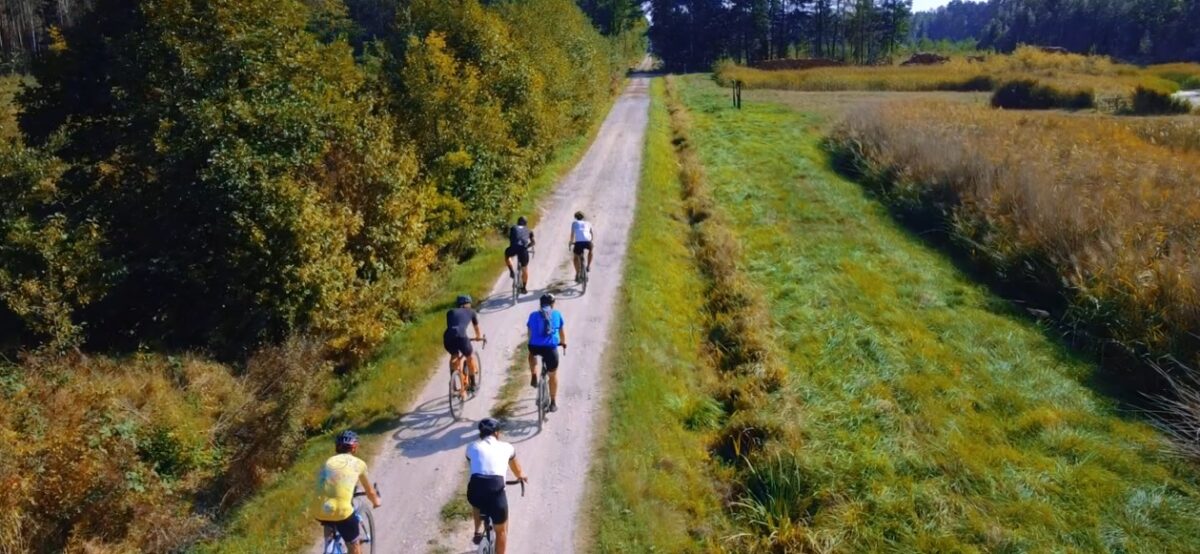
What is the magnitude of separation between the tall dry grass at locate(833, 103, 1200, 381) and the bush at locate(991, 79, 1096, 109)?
11.8 m

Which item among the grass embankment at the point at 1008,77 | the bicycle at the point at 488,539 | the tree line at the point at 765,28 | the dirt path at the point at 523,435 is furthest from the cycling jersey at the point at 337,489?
the tree line at the point at 765,28

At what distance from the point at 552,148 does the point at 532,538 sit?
2715 cm

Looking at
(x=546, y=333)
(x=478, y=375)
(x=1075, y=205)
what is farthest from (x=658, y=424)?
(x=1075, y=205)

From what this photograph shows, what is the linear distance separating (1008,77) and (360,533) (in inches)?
2393

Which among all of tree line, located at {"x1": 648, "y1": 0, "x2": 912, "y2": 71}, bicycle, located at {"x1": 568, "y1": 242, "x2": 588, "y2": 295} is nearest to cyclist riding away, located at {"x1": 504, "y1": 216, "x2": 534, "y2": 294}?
bicycle, located at {"x1": 568, "y1": 242, "x2": 588, "y2": 295}

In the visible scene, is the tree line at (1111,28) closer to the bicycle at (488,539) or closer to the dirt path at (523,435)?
the dirt path at (523,435)

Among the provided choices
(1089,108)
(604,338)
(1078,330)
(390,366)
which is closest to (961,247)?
(1078,330)

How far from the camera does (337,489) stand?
8.89 m

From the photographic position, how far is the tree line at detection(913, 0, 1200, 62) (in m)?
109

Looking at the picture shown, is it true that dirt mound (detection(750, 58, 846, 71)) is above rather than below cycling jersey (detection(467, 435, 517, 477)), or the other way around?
above

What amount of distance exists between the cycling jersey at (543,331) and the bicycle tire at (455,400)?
1.69m

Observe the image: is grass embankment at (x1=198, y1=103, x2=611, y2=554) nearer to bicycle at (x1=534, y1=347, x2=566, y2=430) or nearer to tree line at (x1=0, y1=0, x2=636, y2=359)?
tree line at (x1=0, y1=0, x2=636, y2=359)

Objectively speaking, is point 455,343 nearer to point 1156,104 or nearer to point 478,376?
point 478,376

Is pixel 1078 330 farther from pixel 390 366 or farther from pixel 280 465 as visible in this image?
pixel 280 465
